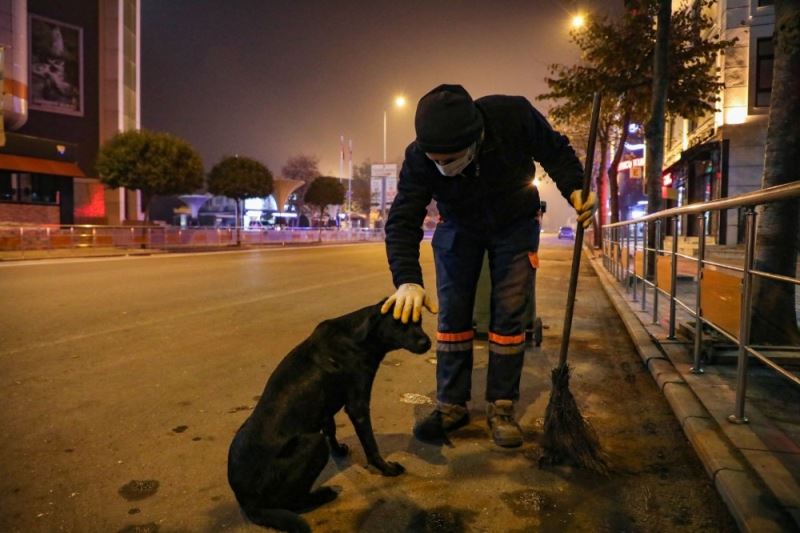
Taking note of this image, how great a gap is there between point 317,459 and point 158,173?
27.5 meters

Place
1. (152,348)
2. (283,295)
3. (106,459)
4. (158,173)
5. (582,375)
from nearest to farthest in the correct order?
(106,459) < (582,375) < (152,348) < (283,295) < (158,173)

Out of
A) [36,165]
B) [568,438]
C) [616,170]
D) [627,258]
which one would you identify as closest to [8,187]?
[36,165]

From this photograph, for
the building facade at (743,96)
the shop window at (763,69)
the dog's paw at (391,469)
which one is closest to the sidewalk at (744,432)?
the dog's paw at (391,469)

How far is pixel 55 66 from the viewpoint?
3816 cm

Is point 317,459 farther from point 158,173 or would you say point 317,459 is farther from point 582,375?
point 158,173

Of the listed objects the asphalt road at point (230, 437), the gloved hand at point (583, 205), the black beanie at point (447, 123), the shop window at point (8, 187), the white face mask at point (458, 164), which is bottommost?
the asphalt road at point (230, 437)

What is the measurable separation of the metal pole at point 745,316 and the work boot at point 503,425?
114 centimetres

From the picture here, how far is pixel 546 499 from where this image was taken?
8.05ft

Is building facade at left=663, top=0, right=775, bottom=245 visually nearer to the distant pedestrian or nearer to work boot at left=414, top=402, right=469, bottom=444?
the distant pedestrian

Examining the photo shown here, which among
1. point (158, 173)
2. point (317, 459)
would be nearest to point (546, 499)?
point (317, 459)

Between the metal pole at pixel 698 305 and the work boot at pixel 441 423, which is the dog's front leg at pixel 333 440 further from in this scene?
the metal pole at pixel 698 305

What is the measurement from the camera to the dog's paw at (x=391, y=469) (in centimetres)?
259

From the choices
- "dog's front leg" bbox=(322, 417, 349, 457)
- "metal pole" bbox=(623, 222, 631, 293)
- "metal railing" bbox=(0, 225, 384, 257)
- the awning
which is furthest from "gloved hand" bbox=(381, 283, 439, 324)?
the awning

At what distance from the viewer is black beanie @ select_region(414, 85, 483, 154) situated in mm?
2572
